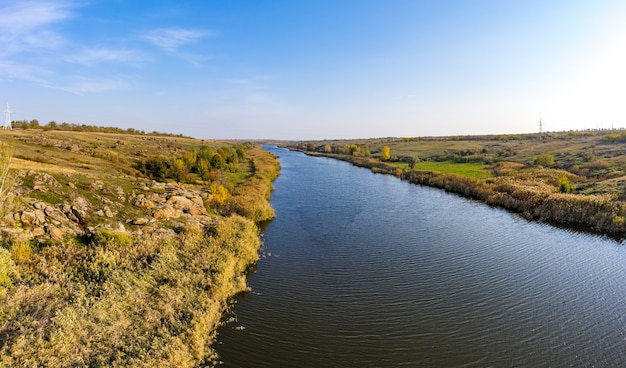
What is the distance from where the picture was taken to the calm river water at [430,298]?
1230cm

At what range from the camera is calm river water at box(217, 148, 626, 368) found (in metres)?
12.3

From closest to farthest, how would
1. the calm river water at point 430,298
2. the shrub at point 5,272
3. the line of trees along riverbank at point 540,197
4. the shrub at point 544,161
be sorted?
the shrub at point 5,272, the calm river water at point 430,298, the line of trees along riverbank at point 540,197, the shrub at point 544,161

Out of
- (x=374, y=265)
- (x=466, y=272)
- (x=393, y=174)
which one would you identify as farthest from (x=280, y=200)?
(x=393, y=174)

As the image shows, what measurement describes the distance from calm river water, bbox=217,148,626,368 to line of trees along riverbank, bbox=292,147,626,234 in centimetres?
323

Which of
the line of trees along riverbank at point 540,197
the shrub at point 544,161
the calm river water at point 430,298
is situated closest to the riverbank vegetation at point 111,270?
the calm river water at point 430,298

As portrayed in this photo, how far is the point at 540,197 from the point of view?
115ft

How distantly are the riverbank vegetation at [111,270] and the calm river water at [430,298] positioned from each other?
1.73 m

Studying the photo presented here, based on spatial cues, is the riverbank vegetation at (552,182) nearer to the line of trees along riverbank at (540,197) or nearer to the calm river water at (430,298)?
the line of trees along riverbank at (540,197)

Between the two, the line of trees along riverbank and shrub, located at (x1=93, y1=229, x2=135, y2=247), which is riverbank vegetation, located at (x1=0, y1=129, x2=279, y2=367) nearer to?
shrub, located at (x1=93, y1=229, x2=135, y2=247)

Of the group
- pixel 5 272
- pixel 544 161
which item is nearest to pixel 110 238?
pixel 5 272

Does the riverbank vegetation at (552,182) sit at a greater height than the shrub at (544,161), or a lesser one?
lesser

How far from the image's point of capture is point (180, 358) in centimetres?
1075

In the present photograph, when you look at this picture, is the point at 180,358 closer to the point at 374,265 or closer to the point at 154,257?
the point at 154,257

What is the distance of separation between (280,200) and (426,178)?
1169 inches
